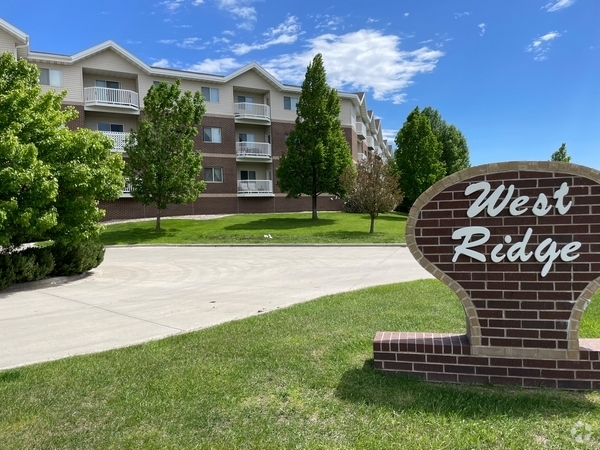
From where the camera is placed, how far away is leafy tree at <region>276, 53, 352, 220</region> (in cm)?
2941

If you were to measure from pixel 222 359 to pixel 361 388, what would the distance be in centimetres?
158

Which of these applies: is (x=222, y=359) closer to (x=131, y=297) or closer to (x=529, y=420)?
(x=529, y=420)

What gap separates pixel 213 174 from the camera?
34969 mm

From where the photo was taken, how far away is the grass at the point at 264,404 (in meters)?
2.99

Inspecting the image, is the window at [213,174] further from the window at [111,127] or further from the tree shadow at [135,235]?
the tree shadow at [135,235]

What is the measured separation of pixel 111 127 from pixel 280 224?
587 inches

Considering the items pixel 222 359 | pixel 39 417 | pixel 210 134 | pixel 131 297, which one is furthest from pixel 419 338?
pixel 210 134

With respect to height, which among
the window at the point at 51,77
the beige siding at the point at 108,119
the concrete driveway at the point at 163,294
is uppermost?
the window at the point at 51,77

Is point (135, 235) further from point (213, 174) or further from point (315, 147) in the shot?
point (315, 147)

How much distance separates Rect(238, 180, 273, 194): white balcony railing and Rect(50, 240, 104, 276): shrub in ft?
79.3

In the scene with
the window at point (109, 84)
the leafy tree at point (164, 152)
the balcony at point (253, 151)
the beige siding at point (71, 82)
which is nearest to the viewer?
the leafy tree at point (164, 152)

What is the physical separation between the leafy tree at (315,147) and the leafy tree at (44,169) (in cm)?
1851

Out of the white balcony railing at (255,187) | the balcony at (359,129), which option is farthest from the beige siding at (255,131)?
the balcony at (359,129)

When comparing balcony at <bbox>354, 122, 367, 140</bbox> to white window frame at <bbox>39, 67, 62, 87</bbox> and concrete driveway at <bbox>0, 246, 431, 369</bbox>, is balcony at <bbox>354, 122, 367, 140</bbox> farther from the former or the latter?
concrete driveway at <bbox>0, 246, 431, 369</bbox>
